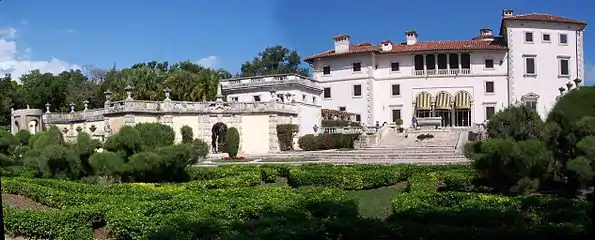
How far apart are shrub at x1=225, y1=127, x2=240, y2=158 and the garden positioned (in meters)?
17.0

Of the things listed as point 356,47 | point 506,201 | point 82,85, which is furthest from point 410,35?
point 506,201

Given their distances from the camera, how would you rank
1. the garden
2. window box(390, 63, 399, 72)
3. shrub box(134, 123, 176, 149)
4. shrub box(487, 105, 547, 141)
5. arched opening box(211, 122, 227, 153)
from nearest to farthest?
the garden < shrub box(487, 105, 547, 141) < shrub box(134, 123, 176, 149) < arched opening box(211, 122, 227, 153) < window box(390, 63, 399, 72)

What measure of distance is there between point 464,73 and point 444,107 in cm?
430

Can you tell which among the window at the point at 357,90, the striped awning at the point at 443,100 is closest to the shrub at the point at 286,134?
the window at the point at 357,90

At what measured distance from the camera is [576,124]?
1773 cm

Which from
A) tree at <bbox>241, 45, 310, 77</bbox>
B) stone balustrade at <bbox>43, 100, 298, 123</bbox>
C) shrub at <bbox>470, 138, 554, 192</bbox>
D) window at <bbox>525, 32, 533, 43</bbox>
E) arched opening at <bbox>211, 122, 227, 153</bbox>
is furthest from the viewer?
tree at <bbox>241, 45, 310, 77</bbox>

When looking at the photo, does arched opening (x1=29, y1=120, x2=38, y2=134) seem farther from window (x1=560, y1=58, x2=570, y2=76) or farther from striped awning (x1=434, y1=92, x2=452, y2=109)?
window (x1=560, y1=58, x2=570, y2=76)

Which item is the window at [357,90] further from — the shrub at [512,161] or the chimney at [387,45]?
the shrub at [512,161]

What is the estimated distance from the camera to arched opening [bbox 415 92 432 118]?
60438 mm

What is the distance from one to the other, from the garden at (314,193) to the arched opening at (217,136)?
65.3 feet

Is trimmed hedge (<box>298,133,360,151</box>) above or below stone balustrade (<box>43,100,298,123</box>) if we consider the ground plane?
below

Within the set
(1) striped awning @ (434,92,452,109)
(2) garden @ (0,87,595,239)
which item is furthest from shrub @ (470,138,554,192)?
(1) striped awning @ (434,92,452,109)

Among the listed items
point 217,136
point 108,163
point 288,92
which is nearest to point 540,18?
point 288,92

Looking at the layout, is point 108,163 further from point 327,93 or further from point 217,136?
point 327,93
